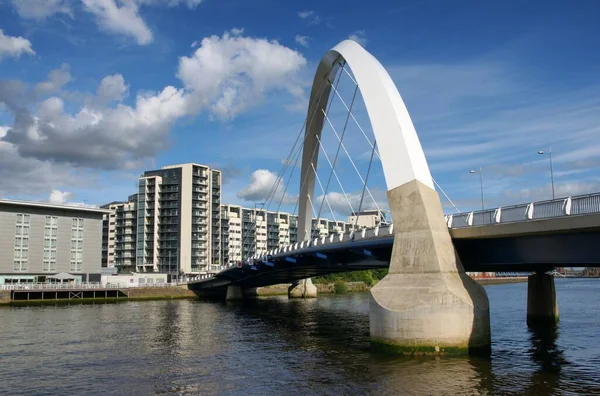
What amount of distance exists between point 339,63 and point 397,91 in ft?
64.9

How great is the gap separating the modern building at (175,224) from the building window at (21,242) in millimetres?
45867

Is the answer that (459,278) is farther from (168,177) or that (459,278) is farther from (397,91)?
(168,177)

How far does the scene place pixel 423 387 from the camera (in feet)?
71.8

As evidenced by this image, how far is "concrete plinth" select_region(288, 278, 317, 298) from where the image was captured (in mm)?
97938

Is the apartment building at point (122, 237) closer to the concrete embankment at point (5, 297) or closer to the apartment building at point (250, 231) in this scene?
the apartment building at point (250, 231)

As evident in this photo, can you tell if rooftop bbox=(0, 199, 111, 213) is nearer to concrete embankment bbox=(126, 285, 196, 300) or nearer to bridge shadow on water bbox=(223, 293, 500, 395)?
concrete embankment bbox=(126, 285, 196, 300)

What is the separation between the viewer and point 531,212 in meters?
25.9

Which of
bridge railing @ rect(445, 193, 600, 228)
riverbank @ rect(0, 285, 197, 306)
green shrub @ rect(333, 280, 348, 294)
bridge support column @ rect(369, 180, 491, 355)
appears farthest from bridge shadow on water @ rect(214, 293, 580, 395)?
green shrub @ rect(333, 280, 348, 294)

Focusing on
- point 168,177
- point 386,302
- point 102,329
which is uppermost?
point 168,177

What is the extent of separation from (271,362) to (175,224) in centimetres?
10987

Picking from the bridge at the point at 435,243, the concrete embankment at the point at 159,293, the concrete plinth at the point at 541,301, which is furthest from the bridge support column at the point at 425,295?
the concrete embankment at the point at 159,293

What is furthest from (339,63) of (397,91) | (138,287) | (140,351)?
(138,287)

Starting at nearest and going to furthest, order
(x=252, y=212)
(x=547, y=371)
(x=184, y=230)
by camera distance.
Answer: (x=547, y=371)
(x=184, y=230)
(x=252, y=212)

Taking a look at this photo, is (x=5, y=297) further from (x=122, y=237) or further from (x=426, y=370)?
(x=122, y=237)
